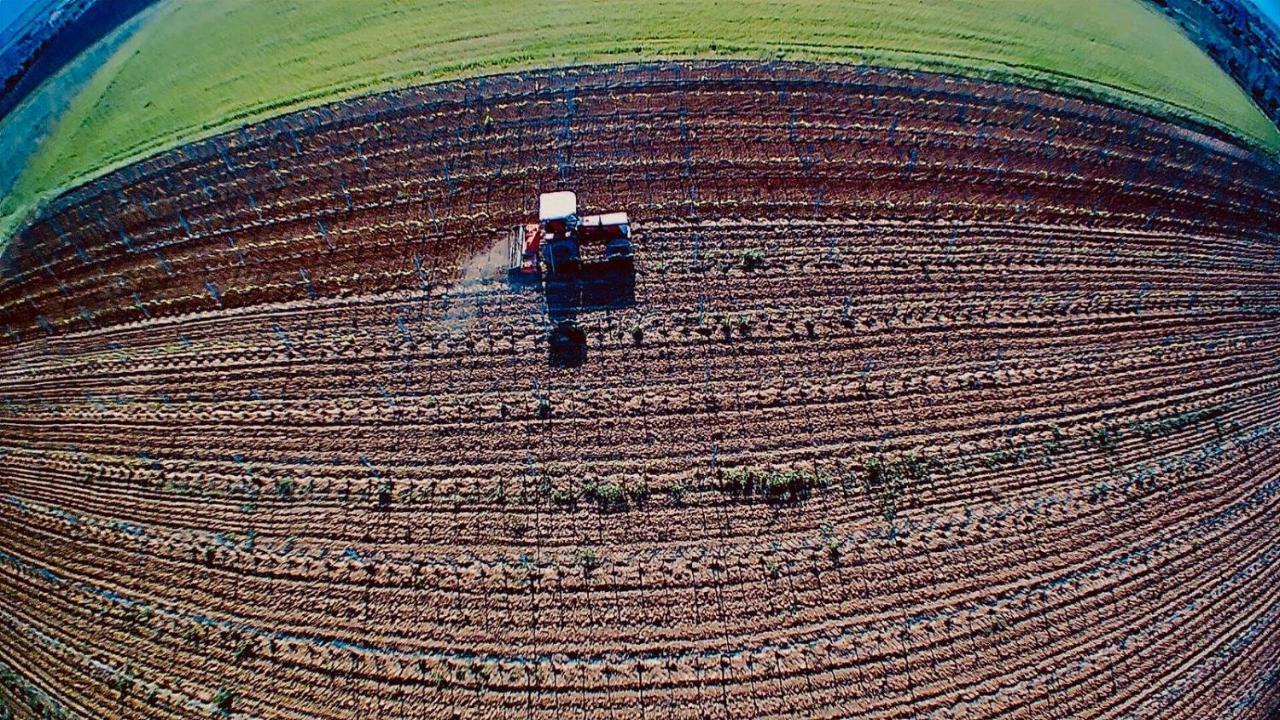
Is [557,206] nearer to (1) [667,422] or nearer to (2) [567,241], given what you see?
(2) [567,241]

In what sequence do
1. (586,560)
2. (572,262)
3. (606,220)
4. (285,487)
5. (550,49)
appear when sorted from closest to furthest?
(586,560) < (285,487) < (606,220) < (572,262) < (550,49)

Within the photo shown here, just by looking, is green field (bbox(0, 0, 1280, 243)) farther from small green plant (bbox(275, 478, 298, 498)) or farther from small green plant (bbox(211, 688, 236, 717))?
small green plant (bbox(211, 688, 236, 717))

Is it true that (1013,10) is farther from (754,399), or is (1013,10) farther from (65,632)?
(65,632)

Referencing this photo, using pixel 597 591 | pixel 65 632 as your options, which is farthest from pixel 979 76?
pixel 65 632

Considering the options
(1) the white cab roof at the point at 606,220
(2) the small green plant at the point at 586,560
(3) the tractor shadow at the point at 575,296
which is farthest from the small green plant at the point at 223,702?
(1) the white cab roof at the point at 606,220

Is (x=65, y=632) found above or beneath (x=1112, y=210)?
beneath

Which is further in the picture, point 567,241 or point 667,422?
point 567,241

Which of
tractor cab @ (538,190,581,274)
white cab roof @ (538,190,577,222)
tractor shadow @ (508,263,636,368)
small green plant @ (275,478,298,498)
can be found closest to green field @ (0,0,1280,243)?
white cab roof @ (538,190,577,222)

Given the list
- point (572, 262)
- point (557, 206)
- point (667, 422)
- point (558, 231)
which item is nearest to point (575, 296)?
point (572, 262)
